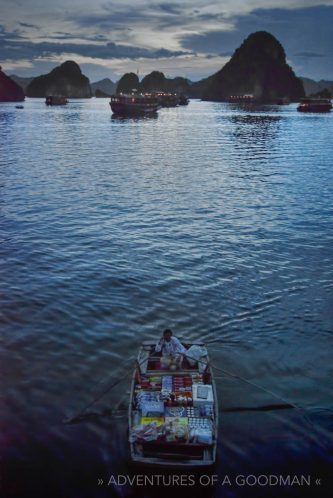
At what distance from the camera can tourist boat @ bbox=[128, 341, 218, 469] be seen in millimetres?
13961

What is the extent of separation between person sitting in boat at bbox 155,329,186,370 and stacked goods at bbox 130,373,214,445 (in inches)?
40.5

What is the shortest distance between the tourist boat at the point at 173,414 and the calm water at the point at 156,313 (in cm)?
125

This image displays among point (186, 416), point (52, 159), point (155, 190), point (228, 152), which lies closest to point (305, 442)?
point (186, 416)

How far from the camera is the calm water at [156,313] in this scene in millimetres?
15688

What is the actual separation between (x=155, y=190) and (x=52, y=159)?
33.6 meters

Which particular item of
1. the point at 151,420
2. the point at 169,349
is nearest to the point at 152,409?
the point at 151,420

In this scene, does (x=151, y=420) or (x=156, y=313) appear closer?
(x=151, y=420)

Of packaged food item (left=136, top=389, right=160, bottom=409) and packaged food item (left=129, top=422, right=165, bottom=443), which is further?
packaged food item (left=136, top=389, right=160, bottom=409)

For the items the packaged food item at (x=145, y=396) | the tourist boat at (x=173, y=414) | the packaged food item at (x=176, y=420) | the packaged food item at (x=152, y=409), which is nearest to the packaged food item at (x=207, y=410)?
the tourist boat at (x=173, y=414)

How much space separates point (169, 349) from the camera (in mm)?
18672

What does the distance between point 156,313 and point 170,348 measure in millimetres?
6928

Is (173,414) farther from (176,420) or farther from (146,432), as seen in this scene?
(146,432)

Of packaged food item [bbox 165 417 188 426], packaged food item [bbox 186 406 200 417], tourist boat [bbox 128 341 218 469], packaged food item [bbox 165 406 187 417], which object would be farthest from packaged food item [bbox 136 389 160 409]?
packaged food item [bbox 186 406 200 417]

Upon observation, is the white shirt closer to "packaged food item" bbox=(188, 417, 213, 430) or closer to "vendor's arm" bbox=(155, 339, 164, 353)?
"vendor's arm" bbox=(155, 339, 164, 353)
